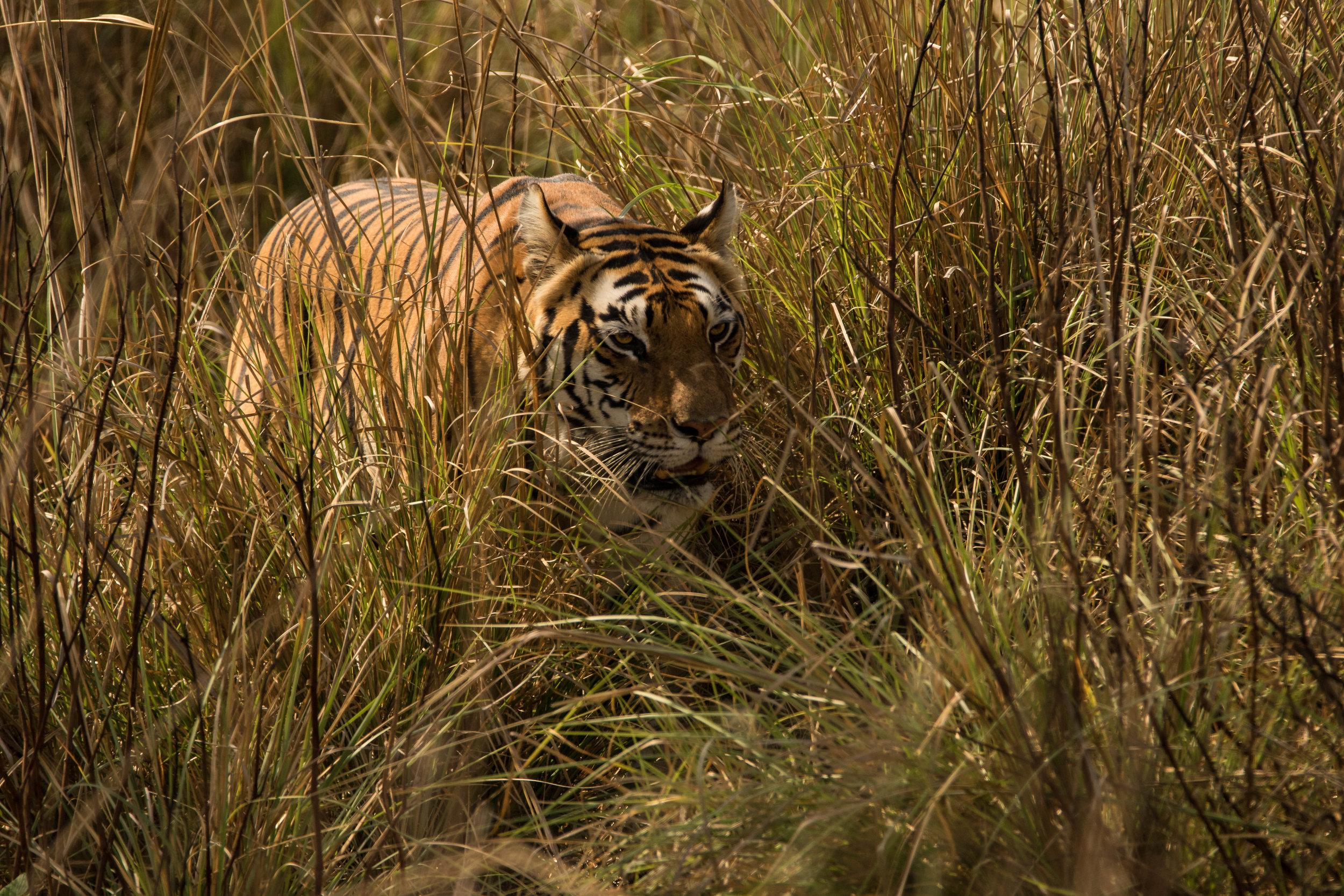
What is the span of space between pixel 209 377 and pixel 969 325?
6.15 ft

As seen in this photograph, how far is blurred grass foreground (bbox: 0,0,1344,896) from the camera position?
1.70m

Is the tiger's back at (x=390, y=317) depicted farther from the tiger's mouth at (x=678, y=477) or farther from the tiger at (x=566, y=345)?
the tiger's mouth at (x=678, y=477)

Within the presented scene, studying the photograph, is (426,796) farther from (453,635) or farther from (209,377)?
(209,377)

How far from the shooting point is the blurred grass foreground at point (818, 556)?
5.57 ft

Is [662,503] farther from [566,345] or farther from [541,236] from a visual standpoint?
[541,236]

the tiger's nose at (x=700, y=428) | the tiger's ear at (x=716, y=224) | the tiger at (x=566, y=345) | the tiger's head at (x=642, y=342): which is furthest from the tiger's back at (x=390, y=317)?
the tiger's nose at (x=700, y=428)

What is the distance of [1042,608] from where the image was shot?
1.97 m

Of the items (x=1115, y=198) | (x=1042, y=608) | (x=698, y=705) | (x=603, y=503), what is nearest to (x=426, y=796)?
(x=698, y=705)

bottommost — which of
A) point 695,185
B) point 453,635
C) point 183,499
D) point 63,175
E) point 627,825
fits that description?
point 627,825

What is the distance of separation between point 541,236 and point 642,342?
36cm

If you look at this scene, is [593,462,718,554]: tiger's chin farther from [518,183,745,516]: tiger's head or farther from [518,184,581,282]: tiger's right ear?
[518,184,581,282]: tiger's right ear

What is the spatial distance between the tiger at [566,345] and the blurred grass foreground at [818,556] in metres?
0.14

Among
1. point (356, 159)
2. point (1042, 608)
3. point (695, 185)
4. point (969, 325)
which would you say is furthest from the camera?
point (356, 159)

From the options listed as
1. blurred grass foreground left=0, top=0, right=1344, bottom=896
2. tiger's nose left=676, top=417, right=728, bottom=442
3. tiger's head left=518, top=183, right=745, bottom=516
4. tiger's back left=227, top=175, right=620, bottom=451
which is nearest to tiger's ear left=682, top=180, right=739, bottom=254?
tiger's head left=518, top=183, right=745, bottom=516
